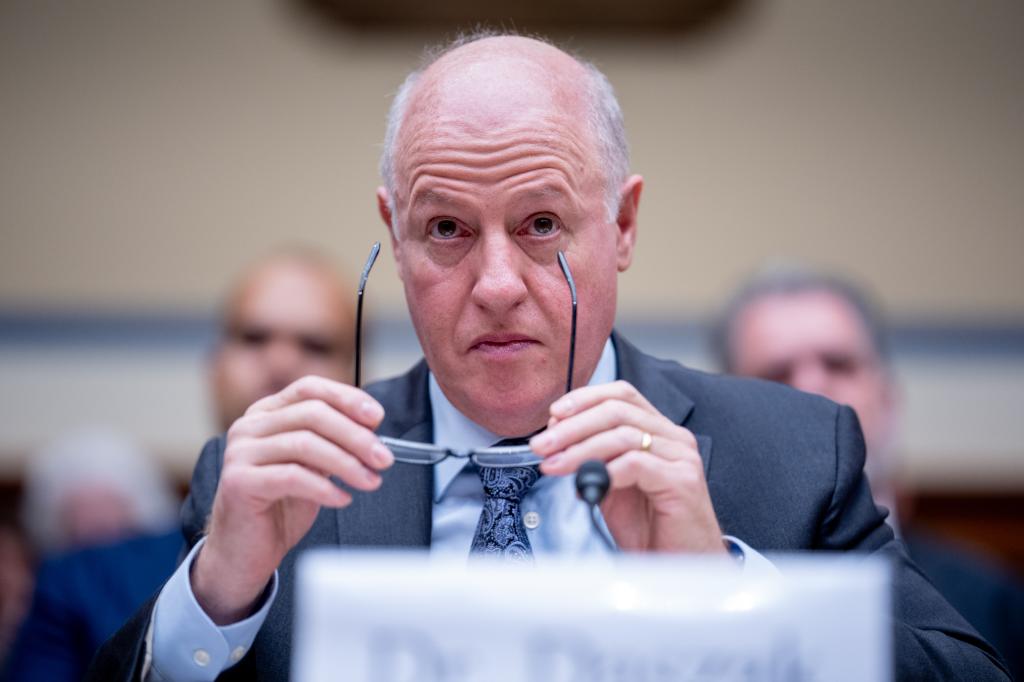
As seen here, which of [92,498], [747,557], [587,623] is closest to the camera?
[587,623]

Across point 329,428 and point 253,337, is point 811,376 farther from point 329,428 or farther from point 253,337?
point 329,428

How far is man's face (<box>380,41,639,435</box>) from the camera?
5.07 ft

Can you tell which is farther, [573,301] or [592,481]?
[573,301]

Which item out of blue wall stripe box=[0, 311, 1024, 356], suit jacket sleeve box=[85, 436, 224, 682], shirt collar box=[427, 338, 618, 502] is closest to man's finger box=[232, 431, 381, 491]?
suit jacket sleeve box=[85, 436, 224, 682]

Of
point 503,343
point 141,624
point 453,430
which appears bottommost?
point 141,624

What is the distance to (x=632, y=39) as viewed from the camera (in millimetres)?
4895

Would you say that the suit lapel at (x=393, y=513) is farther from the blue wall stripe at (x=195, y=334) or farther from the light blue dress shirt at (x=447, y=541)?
the blue wall stripe at (x=195, y=334)

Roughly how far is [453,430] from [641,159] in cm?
326

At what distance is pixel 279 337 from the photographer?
3057 mm

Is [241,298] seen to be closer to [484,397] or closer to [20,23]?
[484,397]

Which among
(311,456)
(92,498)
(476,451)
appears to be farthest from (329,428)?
(92,498)

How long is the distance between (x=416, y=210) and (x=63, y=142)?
3681mm

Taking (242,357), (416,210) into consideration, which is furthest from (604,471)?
(242,357)

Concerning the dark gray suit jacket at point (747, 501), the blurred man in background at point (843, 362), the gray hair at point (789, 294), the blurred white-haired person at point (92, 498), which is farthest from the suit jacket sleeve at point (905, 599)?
the blurred white-haired person at point (92, 498)
